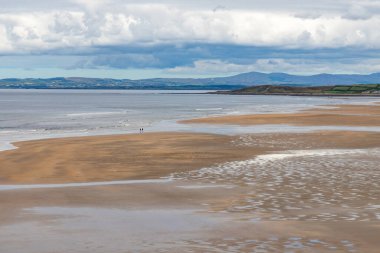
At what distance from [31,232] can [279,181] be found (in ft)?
38.7

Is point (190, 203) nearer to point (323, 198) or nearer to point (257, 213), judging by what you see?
point (257, 213)

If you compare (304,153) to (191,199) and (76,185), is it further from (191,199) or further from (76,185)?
(76,185)

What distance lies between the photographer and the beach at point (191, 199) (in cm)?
1478

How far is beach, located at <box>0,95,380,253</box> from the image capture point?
1478 cm

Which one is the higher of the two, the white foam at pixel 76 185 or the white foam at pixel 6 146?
the white foam at pixel 76 185

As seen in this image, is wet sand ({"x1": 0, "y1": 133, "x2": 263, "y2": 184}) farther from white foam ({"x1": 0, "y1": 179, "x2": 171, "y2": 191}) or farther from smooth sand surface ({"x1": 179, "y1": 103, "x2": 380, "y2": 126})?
smooth sand surface ({"x1": 179, "y1": 103, "x2": 380, "y2": 126})

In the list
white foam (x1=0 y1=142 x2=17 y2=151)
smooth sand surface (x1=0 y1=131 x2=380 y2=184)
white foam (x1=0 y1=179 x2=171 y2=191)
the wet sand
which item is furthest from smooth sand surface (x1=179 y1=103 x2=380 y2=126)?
white foam (x1=0 y1=179 x2=171 y2=191)

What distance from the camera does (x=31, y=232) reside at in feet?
51.4

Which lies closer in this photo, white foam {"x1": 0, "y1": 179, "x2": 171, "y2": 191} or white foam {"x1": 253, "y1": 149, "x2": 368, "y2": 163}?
white foam {"x1": 0, "y1": 179, "x2": 171, "y2": 191}

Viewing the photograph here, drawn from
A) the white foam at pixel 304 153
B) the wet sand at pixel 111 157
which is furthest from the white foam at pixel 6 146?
the white foam at pixel 304 153

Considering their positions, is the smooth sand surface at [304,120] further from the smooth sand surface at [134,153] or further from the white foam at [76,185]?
the white foam at [76,185]

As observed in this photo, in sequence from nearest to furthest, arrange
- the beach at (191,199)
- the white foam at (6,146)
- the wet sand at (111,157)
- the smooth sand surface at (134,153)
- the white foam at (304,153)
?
the beach at (191,199), the wet sand at (111,157), the smooth sand surface at (134,153), the white foam at (304,153), the white foam at (6,146)

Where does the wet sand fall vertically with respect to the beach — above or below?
below

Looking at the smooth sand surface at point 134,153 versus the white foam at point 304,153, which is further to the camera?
the white foam at point 304,153
